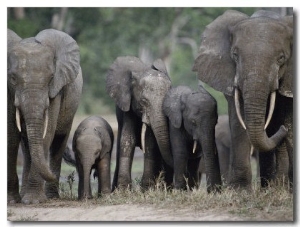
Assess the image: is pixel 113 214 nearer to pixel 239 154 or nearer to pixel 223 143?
pixel 239 154

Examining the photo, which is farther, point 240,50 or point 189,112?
point 189,112

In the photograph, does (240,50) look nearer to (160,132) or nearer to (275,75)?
(275,75)

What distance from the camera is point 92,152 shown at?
8961 millimetres

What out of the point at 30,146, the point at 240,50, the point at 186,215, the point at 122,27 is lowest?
the point at 186,215

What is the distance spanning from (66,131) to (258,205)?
93.2 inches

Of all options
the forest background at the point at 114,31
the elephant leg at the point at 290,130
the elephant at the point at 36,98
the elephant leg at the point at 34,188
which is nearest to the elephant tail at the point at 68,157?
the elephant at the point at 36,98

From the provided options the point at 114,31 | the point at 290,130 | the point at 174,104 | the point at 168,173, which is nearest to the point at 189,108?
the point at 174,104

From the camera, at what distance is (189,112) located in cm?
878

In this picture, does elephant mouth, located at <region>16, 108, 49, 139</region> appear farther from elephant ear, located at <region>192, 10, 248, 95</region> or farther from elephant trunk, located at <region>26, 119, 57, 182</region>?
elephant ear, located at <region>192, 10, 248, 95</region>

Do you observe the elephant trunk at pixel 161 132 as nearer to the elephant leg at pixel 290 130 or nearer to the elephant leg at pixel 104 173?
the elephant leg at pixel 104 173

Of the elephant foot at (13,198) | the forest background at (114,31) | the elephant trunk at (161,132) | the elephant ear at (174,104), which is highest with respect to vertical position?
the forest background at (114,31)

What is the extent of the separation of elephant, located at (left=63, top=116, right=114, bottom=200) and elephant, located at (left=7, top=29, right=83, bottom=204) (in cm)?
25

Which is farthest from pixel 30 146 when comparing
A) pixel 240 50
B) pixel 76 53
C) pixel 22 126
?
pixel 240 50

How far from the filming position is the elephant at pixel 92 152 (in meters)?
8.90
